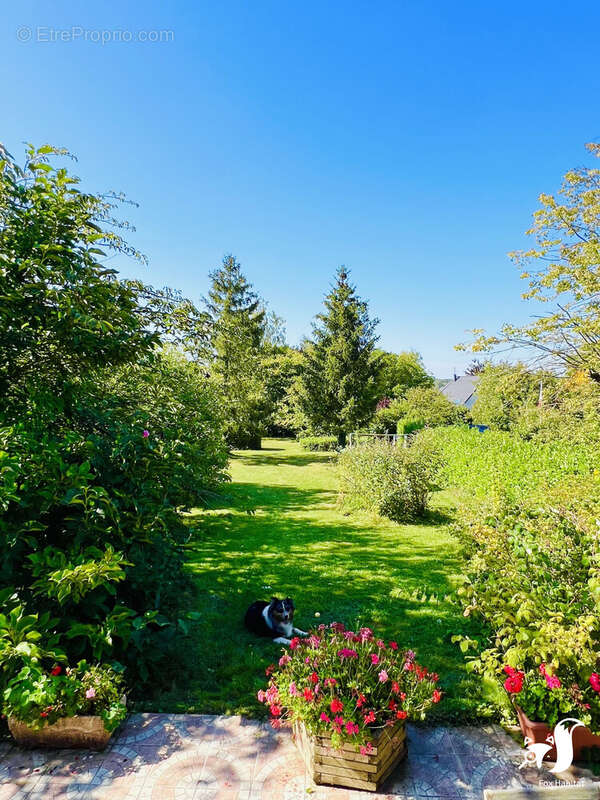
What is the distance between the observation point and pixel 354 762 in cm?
212

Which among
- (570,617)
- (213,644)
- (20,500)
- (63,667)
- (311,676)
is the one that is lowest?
(213,644)

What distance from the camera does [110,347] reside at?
3.14 meters

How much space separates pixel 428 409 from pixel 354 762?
2111 cm

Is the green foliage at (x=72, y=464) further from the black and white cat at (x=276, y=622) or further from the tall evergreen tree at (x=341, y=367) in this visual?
the tall evergreen tree at (x=341, y=367)

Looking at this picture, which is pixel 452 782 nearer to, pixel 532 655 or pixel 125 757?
pixel 532 655

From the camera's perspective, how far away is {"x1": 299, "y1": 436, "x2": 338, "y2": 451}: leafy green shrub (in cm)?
2214

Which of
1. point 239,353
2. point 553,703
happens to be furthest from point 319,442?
point 553,703

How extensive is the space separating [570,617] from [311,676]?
67.8 inches

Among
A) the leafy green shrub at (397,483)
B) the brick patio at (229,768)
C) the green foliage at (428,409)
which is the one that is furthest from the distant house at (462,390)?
the brick patio at (229,768)

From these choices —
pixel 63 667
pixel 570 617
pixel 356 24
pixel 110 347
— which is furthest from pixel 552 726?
pixel 356 24

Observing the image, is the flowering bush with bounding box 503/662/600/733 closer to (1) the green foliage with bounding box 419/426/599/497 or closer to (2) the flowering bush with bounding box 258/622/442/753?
(2) the flowering bush with bounding box 258/622/442/753

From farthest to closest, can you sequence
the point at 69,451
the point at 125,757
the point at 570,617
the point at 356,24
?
the point at 356,24 < the point at 69,451 < the point at 570,617 < the point at 125,757

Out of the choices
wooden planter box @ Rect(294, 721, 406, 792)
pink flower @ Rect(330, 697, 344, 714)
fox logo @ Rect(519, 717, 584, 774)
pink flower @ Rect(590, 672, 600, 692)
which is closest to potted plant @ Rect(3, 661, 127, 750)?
wooden planter box @ Rect(294, 721, 406, 792)

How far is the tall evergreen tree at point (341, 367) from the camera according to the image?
64.0 ft
